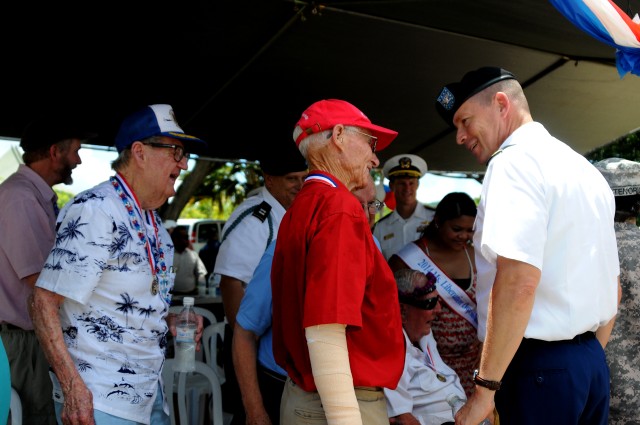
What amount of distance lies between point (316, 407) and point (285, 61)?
288cm

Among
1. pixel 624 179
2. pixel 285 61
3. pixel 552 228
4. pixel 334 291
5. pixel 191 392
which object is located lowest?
pixel 191 392

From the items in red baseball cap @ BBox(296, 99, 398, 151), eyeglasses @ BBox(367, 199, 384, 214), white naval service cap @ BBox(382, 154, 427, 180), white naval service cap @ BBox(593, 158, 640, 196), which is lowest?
eyeglasses @ BBox(367, 199, 384, 214)

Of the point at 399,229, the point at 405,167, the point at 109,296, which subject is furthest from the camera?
the point at 405,167

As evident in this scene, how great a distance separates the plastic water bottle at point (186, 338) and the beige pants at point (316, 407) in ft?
2.87

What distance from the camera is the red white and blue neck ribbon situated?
7.84 ft

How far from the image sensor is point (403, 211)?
4.92 m

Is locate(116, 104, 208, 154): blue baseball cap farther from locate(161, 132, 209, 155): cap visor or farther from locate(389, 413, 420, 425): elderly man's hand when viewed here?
locate(389, 413, 420, 425): elderly man's hand

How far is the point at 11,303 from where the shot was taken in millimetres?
2615

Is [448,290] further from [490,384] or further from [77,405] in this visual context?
[77,405]

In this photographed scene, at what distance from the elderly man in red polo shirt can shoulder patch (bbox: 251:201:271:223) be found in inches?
44.4

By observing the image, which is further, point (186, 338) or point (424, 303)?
point (424, 303)

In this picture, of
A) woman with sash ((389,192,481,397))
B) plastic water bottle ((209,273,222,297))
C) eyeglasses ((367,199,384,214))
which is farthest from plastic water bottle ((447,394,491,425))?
plastic water bottle ((209,273,222,297))

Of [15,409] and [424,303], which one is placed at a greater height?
[424,303]

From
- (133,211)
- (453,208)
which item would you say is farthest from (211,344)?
(133,211)
